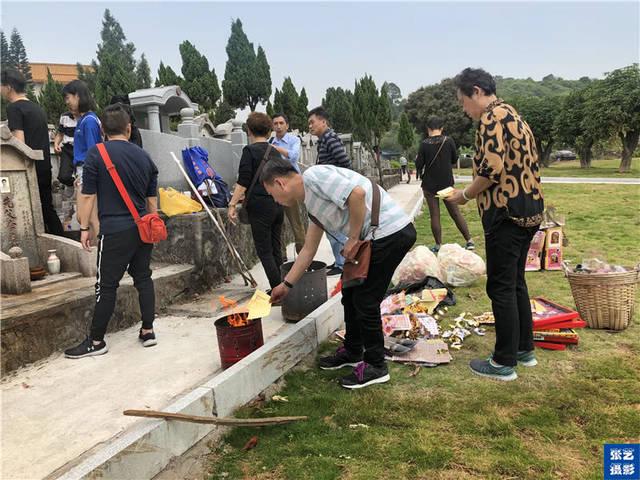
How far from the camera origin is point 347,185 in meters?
2.90

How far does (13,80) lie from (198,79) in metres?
29.3

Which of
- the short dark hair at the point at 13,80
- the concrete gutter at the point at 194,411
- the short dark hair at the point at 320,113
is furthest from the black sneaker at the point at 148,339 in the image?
the short dark hair at the point at 13,80

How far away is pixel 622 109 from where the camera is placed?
26.5 meters

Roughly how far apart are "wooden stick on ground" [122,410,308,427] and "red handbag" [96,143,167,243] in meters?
1.51

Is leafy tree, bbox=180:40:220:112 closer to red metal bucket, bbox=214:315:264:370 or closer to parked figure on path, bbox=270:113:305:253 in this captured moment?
parked figure on path, bbox=270:113:305:253

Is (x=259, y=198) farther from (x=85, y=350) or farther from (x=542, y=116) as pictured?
(x=542, y=116)

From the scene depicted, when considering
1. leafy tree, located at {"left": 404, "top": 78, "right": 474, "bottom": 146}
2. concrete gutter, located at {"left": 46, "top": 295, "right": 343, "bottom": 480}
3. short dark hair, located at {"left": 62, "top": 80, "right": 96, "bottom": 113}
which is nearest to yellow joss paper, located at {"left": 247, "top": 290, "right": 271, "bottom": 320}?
concrete gutter, located at {"left": 46, "top": 295, "right": 343, "bottom": 480}

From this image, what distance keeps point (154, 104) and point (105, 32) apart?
60983 millimetres

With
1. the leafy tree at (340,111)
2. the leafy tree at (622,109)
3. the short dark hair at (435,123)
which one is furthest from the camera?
the leafy tree at (340,111)

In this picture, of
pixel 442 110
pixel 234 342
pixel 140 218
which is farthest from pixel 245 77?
pixel 234 342

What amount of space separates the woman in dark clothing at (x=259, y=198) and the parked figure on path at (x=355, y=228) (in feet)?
4.78

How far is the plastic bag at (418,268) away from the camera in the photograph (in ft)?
17.3

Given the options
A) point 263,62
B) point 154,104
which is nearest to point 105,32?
point 263,62

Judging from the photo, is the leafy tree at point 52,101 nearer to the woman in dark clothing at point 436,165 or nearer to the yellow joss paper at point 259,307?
the woman in dark clothing at point 436,165
